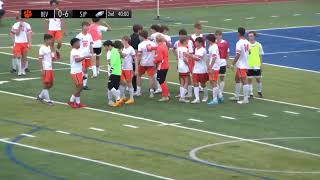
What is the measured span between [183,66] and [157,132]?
4.76 meters

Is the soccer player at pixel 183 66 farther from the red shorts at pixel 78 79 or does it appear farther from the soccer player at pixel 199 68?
the red shorts at pixel 78 79

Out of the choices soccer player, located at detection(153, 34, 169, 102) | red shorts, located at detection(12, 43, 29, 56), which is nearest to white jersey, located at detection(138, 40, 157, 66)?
soccer player, located at detection(153, 34, 169, 102)

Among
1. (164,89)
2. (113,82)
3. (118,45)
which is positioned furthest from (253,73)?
(113,82)

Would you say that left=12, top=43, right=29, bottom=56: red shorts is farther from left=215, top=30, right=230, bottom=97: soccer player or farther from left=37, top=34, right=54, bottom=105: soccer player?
left=215, top=30, right=230, bottom=97: soccer player

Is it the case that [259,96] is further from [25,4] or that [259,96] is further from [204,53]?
[25,4]

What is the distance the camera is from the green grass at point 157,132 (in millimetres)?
20750

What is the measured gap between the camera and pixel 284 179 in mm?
19906

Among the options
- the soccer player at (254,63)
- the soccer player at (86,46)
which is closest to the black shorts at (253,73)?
the soccer player at (254,63)

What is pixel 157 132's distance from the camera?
24.7 meters

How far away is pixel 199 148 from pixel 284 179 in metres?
3.46

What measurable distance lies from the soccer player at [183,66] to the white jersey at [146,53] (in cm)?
96

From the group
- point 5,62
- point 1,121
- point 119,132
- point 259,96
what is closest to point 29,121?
point 1,121

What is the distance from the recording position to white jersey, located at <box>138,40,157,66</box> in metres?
29.6

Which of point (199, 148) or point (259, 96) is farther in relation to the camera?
point (259, 96)
